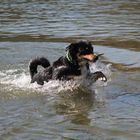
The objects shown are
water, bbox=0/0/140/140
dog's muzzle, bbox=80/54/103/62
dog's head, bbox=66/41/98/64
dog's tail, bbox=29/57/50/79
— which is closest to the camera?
water, bbox=0/0/140/140

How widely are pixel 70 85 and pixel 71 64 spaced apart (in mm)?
370

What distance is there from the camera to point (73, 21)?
58.5 feet

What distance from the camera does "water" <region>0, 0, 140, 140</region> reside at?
5980 millimetres

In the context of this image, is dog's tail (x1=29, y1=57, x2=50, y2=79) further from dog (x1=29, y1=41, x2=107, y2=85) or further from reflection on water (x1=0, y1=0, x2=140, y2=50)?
reflection on water (x1=0, y1=0, x2=140, y2=50)

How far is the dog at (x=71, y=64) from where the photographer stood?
7547 millimetres

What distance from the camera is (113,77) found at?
30.8 ft

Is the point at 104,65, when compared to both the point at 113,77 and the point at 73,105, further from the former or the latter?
the point at 73,105

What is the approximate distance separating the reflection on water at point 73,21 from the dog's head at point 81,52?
15.9ft

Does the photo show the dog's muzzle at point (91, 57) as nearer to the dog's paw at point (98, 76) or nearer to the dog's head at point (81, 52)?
the dog's head at point (81, 52)

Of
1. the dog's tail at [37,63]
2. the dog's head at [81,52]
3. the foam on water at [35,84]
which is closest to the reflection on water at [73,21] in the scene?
the foam on water at [35,84]

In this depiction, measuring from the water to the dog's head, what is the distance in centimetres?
47

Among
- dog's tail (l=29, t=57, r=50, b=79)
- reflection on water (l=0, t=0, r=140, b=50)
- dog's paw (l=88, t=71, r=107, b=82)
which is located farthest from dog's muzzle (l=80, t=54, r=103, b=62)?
reflection on water (l=0, t=0, r=140, b=50)

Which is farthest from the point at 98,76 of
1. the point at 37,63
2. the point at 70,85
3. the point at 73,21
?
the point at 73,21

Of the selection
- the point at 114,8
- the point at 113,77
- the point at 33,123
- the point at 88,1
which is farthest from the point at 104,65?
the point at 88,1
